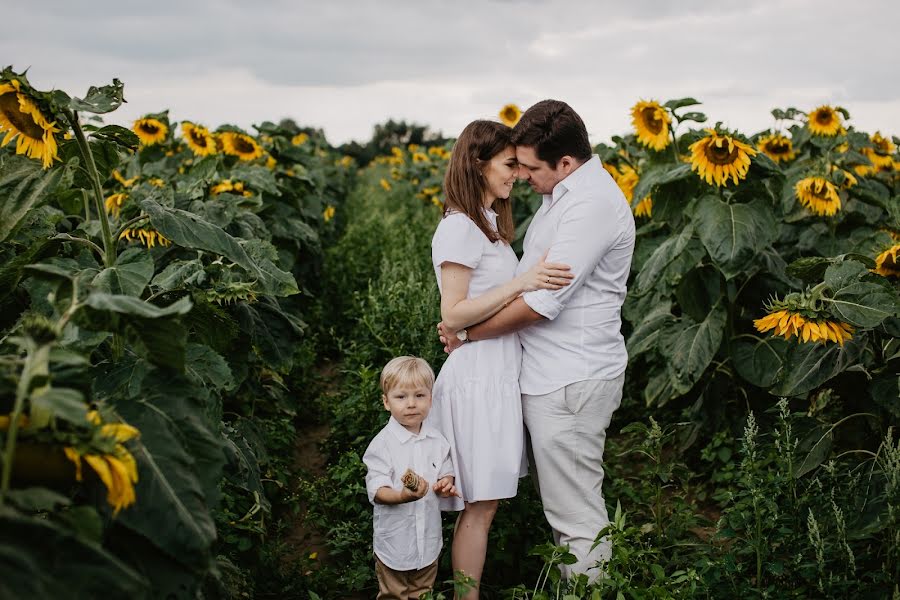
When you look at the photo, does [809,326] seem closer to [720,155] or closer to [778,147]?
[720,155]

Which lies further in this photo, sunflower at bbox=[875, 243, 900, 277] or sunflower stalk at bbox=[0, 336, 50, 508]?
sunflower at bbox=[875, 243, 900, 277]

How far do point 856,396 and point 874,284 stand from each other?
0.72 meters

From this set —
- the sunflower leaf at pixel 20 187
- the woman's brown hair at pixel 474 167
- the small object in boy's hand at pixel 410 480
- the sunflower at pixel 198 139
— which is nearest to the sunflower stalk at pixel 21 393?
the sunflower leaf at pixel 20 187

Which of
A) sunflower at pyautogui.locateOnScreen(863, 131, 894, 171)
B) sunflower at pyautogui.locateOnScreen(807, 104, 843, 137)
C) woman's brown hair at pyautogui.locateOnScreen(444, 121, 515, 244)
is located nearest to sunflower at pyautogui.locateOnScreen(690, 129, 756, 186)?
woman's brown hair at pyautogui.locateOnScreen(444, 121, 515, 244)

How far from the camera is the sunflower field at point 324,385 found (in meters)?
1.24

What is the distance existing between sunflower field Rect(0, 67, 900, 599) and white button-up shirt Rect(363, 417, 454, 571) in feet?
1.00

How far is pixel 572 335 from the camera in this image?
251cm

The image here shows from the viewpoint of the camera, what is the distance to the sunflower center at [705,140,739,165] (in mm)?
3475

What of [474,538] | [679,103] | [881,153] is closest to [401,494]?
[474,538]

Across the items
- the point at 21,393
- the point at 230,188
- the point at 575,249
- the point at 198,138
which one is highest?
the point at 198,138

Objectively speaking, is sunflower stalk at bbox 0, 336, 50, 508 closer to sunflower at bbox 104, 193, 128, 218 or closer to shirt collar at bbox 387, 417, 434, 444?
shirt collar at bbox 387, 417, 434, 444

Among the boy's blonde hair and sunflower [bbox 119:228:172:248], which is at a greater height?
sunflower [bbox 119:228:172:248]

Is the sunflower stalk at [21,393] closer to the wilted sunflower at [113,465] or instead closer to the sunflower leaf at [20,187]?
the wilted sunflower at [113,465]

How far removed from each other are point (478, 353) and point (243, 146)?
3.88 m
